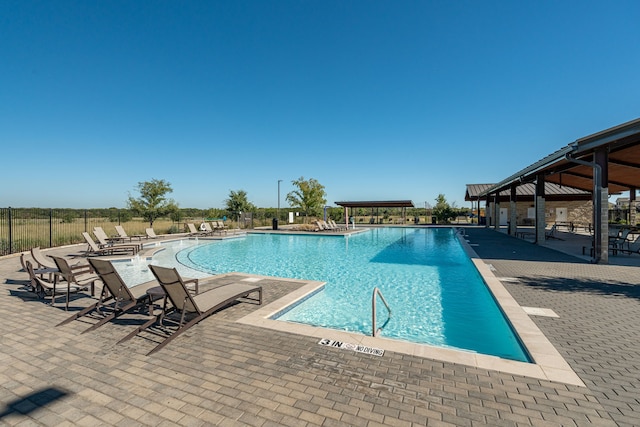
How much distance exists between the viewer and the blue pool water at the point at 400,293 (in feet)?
15.0

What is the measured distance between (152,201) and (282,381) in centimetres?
2276

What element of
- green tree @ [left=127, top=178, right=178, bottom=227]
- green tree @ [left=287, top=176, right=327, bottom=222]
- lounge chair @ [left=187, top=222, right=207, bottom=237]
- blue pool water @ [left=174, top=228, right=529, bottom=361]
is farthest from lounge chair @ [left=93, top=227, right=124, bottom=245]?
green tree @ [left=287, top=176, right=327, bottom=222]

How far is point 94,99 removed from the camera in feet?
50.7

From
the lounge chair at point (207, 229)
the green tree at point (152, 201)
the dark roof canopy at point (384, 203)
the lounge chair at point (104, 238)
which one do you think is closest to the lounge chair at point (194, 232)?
the lounge chair at point (207, 229)

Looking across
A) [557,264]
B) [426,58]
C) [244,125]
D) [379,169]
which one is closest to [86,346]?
[557,264]

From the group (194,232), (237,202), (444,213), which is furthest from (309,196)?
(444,213)

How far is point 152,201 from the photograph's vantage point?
21.7 meters

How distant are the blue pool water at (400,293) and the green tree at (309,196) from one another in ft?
58.2

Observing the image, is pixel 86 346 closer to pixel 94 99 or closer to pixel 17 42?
pixel 17 42

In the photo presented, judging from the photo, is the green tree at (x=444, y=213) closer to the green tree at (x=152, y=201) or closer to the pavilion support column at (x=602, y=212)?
the pavilion support column at (x=602, y=212)

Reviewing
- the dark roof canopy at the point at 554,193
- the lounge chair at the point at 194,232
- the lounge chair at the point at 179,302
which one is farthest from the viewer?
the dark roof canopy at the point at 554,193

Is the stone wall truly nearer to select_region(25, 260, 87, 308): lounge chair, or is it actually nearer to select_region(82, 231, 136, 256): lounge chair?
select_region(82, 231, 136, 256): lounge chair

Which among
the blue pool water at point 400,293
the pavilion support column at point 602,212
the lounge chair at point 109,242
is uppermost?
the pavilion support column at point 602,212

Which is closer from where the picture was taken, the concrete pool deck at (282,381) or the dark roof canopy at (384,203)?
the concrete pool deck at (282,381)
